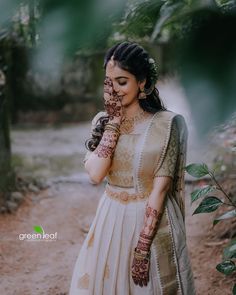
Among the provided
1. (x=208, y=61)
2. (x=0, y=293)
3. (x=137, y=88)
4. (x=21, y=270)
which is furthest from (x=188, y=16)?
(x=21, y=270)

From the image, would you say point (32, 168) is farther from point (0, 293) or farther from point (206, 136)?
point (206, 136)

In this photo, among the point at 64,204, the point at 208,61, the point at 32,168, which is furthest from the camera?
the point at 32,168

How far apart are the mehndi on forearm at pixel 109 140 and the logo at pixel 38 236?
1.71 m

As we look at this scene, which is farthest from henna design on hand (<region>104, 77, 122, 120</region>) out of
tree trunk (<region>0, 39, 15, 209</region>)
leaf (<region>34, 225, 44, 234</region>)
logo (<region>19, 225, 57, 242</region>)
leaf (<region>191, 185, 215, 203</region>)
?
tree trunk (<region>0, 39, 15, 209</region>)

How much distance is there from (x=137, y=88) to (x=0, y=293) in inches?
59.0

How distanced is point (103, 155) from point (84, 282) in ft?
1.53

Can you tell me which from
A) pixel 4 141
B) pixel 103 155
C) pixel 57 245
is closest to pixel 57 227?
pixel 57 245

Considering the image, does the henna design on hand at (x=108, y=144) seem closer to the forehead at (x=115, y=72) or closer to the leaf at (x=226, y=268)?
the forehead at (x=115, y=72)

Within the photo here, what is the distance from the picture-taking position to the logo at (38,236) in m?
3.14

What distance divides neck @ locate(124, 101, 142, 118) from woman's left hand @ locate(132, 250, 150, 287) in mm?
424

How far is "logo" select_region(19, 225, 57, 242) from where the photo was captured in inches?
124

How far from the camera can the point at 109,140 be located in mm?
1514

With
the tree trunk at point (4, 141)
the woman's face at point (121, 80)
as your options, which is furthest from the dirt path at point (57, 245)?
the woman's face at point (121, 80)

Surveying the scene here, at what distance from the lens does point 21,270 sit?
2.76 metres
